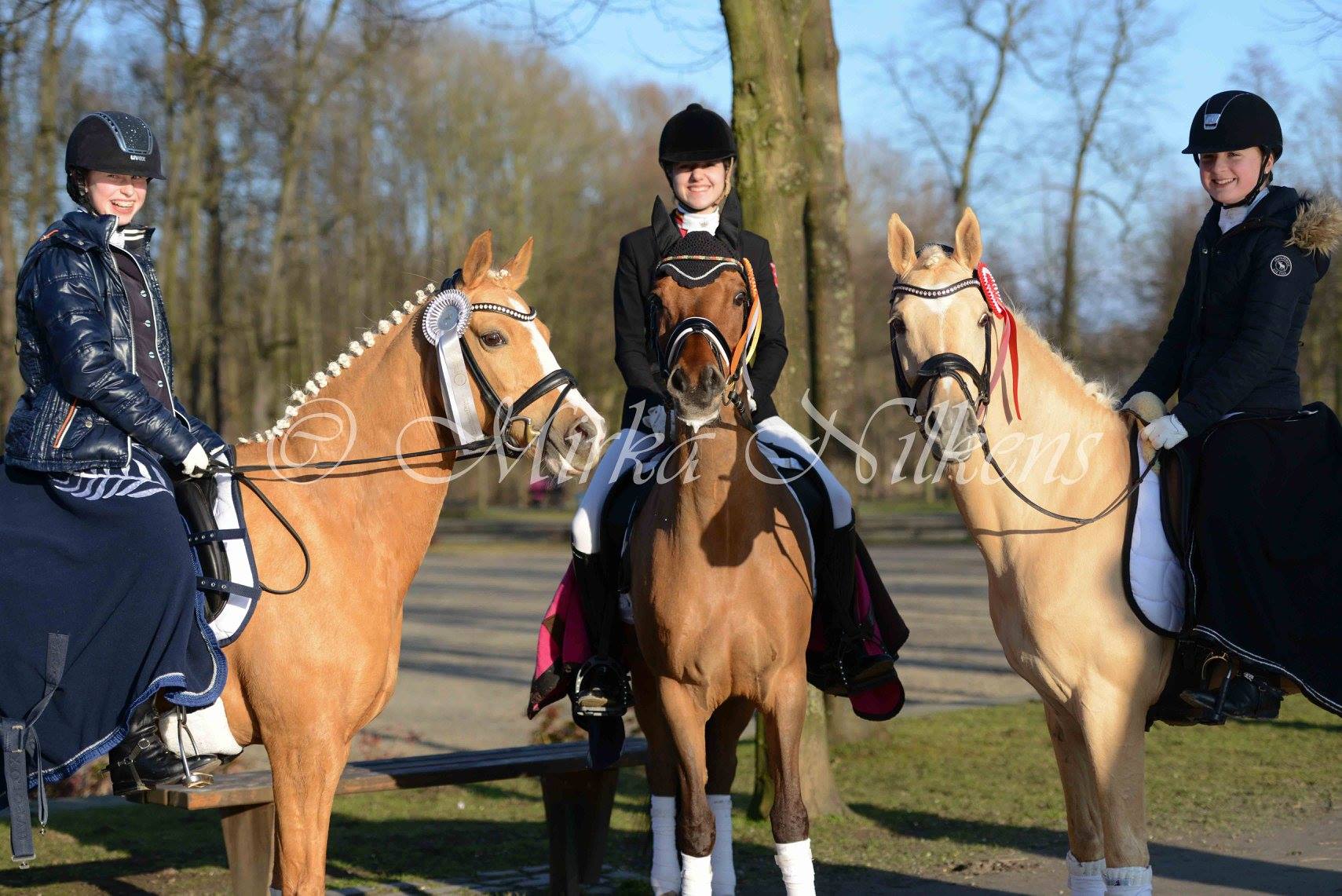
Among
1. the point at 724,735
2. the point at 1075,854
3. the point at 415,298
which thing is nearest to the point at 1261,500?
the point at 1075,854

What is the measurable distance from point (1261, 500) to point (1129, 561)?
20.7 inches

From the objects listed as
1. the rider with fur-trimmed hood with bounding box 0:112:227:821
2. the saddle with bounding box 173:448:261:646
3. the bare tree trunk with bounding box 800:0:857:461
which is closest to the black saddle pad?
the saddle with bounding box 173:448:261:646

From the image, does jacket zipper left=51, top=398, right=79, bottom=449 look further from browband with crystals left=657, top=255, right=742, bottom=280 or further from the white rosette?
browband with crystals left=657, top=255, right=742, bottom=280

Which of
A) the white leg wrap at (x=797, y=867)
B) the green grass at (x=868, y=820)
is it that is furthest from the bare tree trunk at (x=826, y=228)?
the white leg wrap at (x=797, y=867)

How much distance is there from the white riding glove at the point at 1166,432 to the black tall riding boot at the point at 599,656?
7.31ft

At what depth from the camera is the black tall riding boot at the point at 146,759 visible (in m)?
4.30

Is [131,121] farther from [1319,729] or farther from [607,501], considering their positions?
[1319,729]

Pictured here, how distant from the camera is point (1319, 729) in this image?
935 centimetres

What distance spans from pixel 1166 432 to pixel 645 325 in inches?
80.3

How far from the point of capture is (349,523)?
4684 mm

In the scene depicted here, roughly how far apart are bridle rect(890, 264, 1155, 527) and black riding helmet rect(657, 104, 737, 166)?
985 millimetres

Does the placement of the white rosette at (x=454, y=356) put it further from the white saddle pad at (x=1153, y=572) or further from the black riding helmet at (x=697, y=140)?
the white saddle pad at (x=1153, y=572)

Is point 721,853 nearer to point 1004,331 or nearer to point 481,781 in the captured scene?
point 481,781

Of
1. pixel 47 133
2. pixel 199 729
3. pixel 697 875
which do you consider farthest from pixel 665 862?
pixel 47 133
